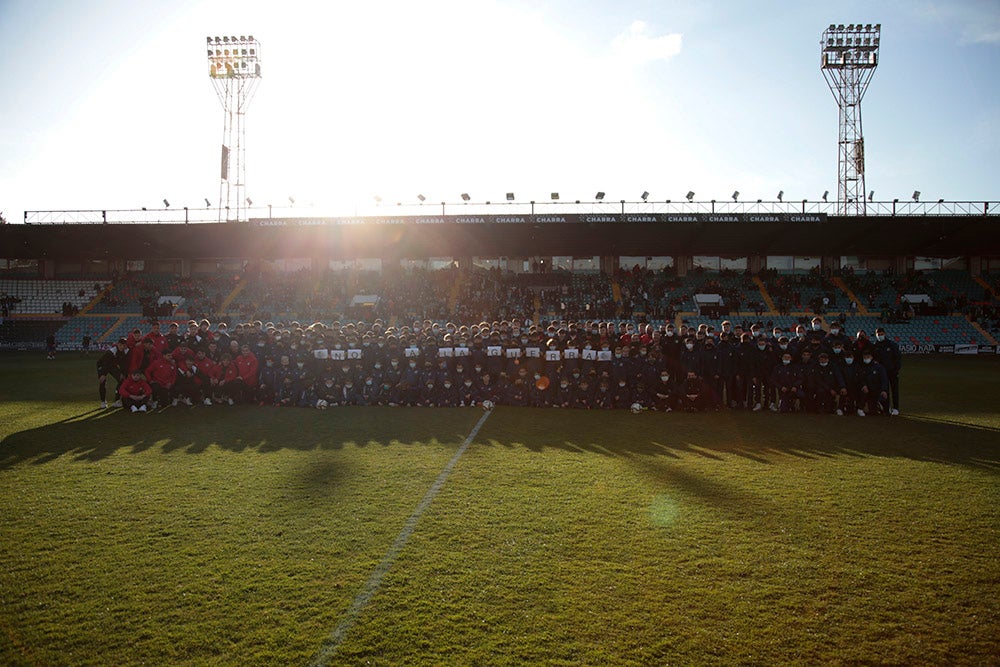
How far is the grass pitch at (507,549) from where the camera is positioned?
150 inches

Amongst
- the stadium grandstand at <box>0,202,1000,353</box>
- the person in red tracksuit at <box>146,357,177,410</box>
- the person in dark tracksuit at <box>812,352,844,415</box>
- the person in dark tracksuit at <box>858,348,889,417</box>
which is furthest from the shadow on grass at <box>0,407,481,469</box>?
the stadium grandstand at <box>0,202,1000,353</box>

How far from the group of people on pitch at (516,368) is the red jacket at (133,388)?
27 millimetres

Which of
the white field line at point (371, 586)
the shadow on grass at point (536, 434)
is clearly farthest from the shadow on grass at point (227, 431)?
the white field line at point (371, 586)

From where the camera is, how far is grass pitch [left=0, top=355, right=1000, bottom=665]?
382cm

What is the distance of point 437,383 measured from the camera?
13719 millimetres

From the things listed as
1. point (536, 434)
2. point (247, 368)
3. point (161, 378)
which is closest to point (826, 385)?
point (536, 434)

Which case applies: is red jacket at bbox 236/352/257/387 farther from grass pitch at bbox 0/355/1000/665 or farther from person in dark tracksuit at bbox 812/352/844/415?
person in dark tracksuit at bbox 812/352/844/415

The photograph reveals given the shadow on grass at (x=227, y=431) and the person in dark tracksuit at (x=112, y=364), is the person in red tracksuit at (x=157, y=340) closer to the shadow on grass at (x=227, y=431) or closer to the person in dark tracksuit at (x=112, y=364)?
the person in dark tracksuit at (x=112, y=364)

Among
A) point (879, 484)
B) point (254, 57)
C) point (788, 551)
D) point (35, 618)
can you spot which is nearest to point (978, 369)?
point (879, 484)

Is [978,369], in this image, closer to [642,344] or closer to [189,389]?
[642,344]

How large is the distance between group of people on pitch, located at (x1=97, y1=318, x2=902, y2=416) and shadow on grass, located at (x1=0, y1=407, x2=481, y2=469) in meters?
0.80

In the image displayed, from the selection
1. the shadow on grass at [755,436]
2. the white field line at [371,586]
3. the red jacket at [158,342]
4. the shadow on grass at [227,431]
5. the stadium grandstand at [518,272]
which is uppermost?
the stadium grandstand at [518,272]

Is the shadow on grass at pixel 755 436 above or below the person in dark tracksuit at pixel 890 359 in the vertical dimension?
below

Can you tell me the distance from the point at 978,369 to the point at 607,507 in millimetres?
25131
